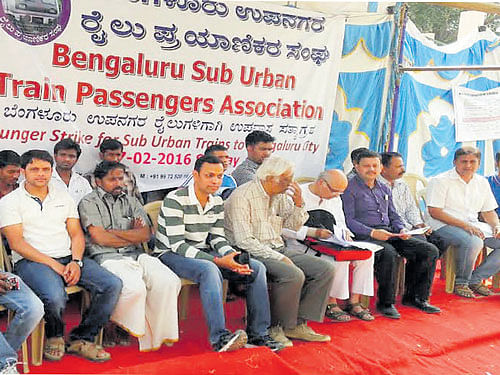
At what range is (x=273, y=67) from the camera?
551 centimetres

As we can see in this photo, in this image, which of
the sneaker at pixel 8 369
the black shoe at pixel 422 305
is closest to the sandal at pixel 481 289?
the black shoe at pixel 422 305

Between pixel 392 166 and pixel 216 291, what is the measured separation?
7.70 ft

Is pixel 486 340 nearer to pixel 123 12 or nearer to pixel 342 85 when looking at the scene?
pixel 342 85

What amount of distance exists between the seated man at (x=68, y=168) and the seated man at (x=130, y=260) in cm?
55

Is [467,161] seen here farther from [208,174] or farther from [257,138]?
[208,174]

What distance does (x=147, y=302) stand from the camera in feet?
12.4

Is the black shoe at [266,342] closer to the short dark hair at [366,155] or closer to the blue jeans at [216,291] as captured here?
the blue jeans at [216,291]

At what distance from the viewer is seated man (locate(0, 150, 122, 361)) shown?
11.5 feet

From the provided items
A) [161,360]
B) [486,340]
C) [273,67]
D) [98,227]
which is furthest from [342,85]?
[161,360]

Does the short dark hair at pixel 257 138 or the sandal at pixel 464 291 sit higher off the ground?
the short dark hair at pixel 257 138

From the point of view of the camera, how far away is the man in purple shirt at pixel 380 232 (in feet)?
16.3

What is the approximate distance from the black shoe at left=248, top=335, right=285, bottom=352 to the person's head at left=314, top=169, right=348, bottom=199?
1233 mm

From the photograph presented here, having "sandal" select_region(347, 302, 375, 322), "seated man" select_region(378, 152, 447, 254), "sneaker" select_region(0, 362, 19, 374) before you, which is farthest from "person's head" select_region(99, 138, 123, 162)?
"seated man" select_region(378, 152, 447, 254)

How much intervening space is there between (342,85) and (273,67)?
848 mm
